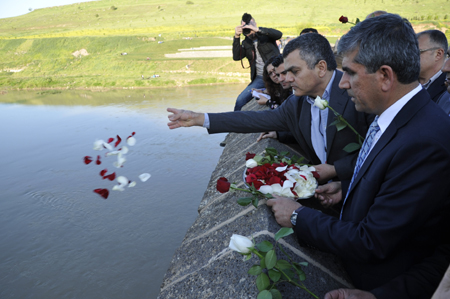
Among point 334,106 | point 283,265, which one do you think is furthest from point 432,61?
point 283,265

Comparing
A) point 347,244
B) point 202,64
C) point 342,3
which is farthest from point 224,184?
point 342,3

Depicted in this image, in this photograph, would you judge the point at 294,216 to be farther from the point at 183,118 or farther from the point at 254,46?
the point at 254,46

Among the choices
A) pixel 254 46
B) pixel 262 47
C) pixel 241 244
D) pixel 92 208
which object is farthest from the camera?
pixel 254 46

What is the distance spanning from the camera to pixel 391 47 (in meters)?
1.32

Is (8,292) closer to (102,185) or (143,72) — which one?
(102,185)

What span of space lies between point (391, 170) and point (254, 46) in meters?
5.24

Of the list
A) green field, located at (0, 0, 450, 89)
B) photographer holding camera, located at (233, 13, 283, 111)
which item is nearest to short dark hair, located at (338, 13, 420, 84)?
photographer holding camera, located at (233, 13, 283, 111)

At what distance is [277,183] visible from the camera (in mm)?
1826

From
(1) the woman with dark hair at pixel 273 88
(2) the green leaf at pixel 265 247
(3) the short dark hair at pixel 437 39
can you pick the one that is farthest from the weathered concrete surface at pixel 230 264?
(3) the short dark hair at pixel 437 39

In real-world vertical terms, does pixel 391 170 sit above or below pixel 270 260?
above

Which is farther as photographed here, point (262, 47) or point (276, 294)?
point (262, 47)

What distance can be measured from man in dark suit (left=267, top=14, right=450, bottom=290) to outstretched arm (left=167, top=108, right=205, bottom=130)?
1216 mm

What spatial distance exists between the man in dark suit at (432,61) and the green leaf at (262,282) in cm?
303

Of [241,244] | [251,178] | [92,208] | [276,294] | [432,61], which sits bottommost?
[92,208]
